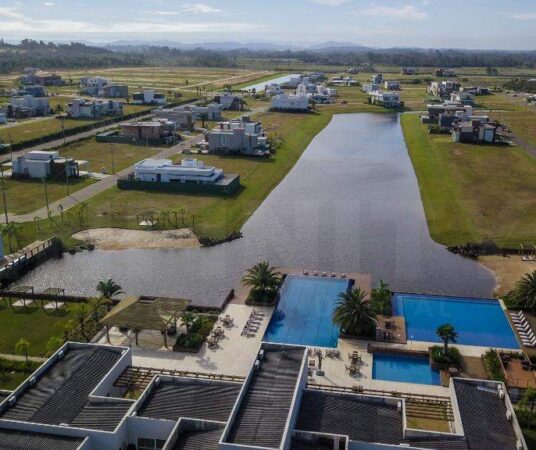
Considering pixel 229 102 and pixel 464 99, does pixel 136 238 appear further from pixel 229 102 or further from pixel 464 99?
pixel 464 99

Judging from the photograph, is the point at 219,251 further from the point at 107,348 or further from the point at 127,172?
the point at 127,172

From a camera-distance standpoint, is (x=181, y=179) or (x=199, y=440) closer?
(x=199, y=440)

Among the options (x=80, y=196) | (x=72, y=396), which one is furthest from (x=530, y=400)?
(x=80, y=196)

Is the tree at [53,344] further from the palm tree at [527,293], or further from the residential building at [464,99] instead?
the residential building at [464,99]

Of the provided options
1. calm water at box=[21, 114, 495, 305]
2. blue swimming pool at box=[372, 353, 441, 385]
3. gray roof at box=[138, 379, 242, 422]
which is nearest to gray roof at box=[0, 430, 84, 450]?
gray roof at box=[138, 379, 242, 422]

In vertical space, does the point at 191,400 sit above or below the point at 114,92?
below

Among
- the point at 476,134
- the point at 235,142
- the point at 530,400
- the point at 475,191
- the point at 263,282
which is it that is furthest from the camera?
the point at 476,134

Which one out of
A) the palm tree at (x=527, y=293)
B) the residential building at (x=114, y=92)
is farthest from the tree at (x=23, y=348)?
the residential building at (x=114, y=92)
